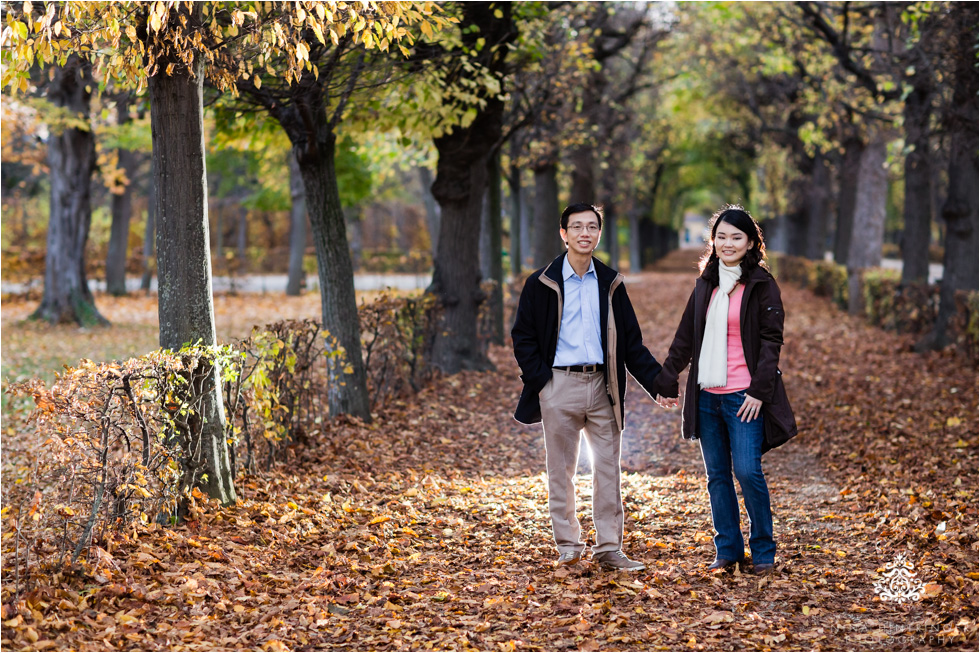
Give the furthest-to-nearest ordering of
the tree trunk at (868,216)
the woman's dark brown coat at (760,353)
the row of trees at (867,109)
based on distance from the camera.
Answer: the tree trunk at (868,216), the row of trees at (867,109), the woman's dark brown coat at (760,353)

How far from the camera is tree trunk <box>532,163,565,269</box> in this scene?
18.8m

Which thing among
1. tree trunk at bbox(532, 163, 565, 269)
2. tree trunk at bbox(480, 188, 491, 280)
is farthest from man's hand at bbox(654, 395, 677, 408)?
tree trunk at bbox(532, 163, 565, 269)

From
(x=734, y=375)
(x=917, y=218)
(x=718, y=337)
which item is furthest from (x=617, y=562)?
(x=917, y=218)

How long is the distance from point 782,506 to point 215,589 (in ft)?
13.1

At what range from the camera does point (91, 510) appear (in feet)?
14.5

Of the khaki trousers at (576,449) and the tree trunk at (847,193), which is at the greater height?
the tree trunk at (847,193)

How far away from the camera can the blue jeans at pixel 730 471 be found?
15.1 feet

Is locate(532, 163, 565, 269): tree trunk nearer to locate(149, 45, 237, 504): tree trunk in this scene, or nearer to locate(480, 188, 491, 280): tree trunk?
locate(480, 188, 491, 280): tree trunk

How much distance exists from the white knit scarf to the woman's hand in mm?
151

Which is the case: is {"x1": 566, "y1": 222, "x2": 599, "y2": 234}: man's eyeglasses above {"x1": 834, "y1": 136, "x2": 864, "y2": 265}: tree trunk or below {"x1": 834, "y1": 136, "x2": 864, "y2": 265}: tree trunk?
below

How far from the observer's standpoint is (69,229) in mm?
19250

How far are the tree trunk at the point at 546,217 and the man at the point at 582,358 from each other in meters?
13.8

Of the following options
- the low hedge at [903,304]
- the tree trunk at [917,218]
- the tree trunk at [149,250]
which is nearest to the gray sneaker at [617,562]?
the low hedge at [903,304]

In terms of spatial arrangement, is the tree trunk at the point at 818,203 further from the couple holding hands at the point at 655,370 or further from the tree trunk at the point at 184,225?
the tree trunk at the point at 184,225
